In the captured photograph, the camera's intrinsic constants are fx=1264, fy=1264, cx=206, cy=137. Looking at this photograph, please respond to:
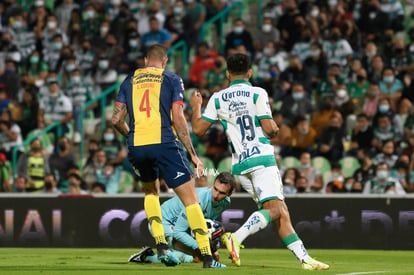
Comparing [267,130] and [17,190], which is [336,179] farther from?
[267,130]

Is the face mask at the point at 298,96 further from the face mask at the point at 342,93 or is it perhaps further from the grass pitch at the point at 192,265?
the grass pitch at the point at 192,265

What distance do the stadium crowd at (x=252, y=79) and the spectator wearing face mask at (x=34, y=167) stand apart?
23 mm

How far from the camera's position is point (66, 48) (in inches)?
1022

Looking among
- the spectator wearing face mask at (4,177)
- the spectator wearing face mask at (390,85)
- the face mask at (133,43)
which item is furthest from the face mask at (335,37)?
the spectator wearing face mask at (4,177)

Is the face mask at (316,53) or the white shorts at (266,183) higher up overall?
the face mask at (316,53)

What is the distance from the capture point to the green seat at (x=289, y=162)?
22078mm

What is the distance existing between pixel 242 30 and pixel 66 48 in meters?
3.65

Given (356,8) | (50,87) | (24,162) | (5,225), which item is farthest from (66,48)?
(5,225)

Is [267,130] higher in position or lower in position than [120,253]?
higher

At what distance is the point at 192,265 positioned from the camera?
1358 centimetres

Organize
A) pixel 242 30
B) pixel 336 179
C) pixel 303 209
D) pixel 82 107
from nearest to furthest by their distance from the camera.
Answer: pixel 303 209, pixel 336 179, pixel 82 107, pixel 242 30

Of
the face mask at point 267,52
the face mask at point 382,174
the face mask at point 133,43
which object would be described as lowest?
the face mask at point 382,174

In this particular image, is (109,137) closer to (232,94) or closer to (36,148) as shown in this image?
(36,148)

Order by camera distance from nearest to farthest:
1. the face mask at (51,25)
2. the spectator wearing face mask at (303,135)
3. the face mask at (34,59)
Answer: the spectator wearing face mask at (303,135), the face mask at (34,59), the face mask at (51,25)
